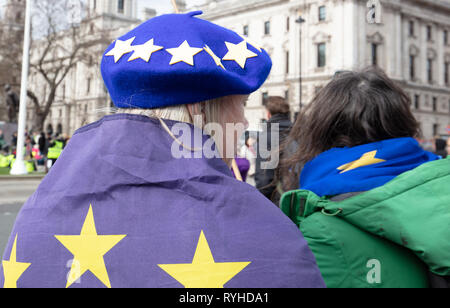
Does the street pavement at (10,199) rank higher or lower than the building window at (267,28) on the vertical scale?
lower

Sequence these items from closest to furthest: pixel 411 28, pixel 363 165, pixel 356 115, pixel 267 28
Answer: pixel 363 165, pixel 356 115, pixel 411 28, pixel 267 28

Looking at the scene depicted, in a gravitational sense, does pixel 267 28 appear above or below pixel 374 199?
above

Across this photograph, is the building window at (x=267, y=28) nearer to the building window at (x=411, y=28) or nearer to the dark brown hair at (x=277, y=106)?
the building window at (x=411, y=28)

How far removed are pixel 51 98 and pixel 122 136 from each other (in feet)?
93.9

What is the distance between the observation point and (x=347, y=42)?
41.0 meters

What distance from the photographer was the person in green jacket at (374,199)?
4.11 ft

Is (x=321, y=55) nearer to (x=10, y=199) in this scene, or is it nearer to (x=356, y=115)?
(x=10, y=199)

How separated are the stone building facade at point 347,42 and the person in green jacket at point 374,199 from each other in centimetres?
3985

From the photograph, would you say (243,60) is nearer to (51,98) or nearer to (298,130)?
(298,130)

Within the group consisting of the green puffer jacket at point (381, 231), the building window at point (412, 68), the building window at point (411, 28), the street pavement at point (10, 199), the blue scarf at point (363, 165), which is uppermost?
the building window at point (411, 28)

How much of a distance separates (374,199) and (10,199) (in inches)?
389

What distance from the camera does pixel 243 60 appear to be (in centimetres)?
119

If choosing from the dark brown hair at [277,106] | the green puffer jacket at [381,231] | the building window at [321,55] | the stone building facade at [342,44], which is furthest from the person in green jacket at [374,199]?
the building window at [321,55]

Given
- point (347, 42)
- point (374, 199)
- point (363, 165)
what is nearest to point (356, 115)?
point (363, 165)
